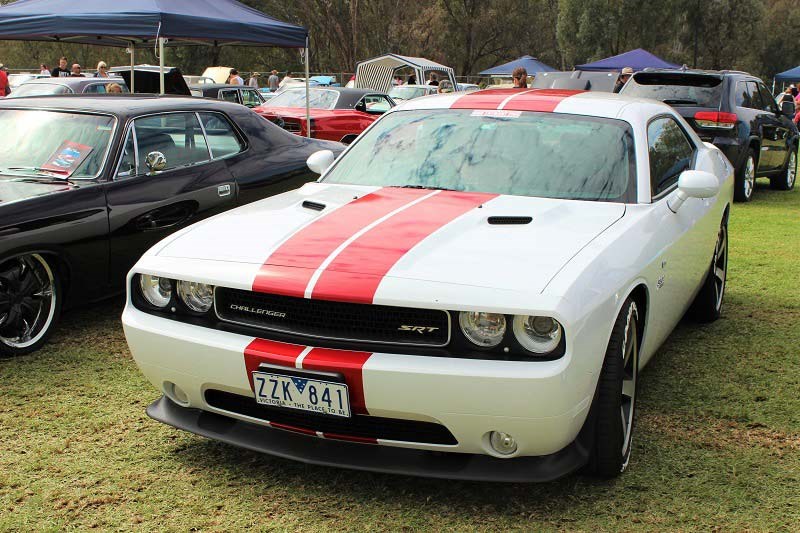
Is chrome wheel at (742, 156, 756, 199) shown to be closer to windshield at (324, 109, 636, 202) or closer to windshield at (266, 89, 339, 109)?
windshield at (266, 89, 339, 109)

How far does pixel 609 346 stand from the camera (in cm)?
304

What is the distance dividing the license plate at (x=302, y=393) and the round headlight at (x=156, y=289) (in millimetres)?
618

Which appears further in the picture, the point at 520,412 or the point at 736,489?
the point at 736,489

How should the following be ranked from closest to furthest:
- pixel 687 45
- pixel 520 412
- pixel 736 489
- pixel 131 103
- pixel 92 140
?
pixel 520 412
pixel 736 489
pixel 92 140
pixel 131 103
pixel 687 45

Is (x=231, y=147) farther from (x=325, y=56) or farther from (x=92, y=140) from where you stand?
(x=325, y=56)

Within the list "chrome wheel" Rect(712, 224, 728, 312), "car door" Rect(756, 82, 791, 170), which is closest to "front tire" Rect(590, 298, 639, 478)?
"chrome wheel" Rect(712, 224, 728, 312)

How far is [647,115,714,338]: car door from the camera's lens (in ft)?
12.4

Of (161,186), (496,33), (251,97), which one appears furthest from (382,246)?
(496,33)

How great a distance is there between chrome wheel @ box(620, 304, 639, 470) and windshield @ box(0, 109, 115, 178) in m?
3.47

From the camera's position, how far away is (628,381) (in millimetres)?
3297

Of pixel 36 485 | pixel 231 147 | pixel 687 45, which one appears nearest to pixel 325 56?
pixel 687 45

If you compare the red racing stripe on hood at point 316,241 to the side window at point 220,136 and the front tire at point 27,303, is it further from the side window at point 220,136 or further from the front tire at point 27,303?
the side window at point 220,136

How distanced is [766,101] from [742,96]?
1211 mm

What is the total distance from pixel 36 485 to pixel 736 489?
2627 mm
